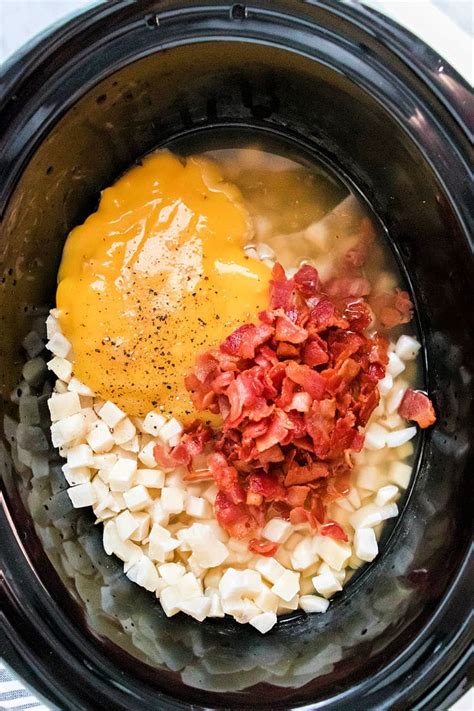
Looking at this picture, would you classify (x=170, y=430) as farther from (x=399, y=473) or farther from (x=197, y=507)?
(x=399, y=473)

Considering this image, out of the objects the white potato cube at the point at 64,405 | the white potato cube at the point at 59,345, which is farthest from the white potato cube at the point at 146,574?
the white potato cube at the point at 59,345

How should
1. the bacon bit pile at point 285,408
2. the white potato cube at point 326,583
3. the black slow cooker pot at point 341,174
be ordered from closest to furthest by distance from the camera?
the black slow cooker pot at point 341,174 → the bacon bit pile at point 285,408 → the white potato cube at point 326,583

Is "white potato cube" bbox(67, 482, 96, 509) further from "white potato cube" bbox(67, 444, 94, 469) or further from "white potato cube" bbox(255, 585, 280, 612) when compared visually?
"white potato cube" bbox(255, 585, 280, 612)

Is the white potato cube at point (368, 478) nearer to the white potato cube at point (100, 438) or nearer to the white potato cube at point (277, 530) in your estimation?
the white potato cube at point (277, 530)

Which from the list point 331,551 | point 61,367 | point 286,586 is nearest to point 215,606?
point 286,586

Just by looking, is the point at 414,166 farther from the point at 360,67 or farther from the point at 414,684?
the point at 414,684

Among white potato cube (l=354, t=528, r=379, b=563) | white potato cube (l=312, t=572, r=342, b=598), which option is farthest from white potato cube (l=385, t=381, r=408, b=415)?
white potato cube (l=312, t=572, r=342, b=598)

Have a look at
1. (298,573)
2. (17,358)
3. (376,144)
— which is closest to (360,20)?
(376,144)
